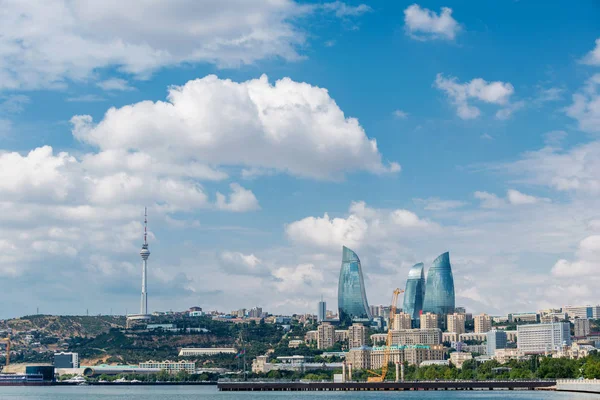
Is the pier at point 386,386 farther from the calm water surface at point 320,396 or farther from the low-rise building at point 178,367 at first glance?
the low-rise building at point 178,367

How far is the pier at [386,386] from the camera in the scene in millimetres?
117438

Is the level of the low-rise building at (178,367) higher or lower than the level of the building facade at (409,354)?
lower

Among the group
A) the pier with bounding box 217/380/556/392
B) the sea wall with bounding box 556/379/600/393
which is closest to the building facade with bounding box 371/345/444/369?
the pier with bounding box 217/380/556/392

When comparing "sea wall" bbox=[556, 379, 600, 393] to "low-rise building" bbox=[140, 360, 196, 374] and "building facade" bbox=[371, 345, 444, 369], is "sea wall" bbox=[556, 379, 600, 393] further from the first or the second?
"low-rise building" bbox=[140, 360, 196, 374]

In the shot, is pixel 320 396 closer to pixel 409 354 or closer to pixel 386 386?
pixel 386 386

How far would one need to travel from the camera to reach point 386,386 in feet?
428

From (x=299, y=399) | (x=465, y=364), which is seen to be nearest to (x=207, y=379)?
(x=465, y=364)

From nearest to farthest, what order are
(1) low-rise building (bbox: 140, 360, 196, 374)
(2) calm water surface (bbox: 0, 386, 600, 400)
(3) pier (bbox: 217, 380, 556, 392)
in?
(2) calm water surface (bbox: 0, 386, 600, 400), (3) pier (bbox: 217, 380, 556, 392), (1) low-rise building (bbox: 140, 360, 196, 374)

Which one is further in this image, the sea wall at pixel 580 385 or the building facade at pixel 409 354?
the building facade at pixel 409 354

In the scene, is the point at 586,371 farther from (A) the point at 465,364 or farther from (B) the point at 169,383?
(B) the point at 169,383

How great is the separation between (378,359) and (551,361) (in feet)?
169

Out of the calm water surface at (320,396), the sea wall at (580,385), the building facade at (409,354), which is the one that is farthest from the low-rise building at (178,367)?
the sea wall at (580,385)

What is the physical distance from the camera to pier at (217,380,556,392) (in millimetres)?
117438

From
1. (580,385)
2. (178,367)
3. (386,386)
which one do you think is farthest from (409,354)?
(580,385)
